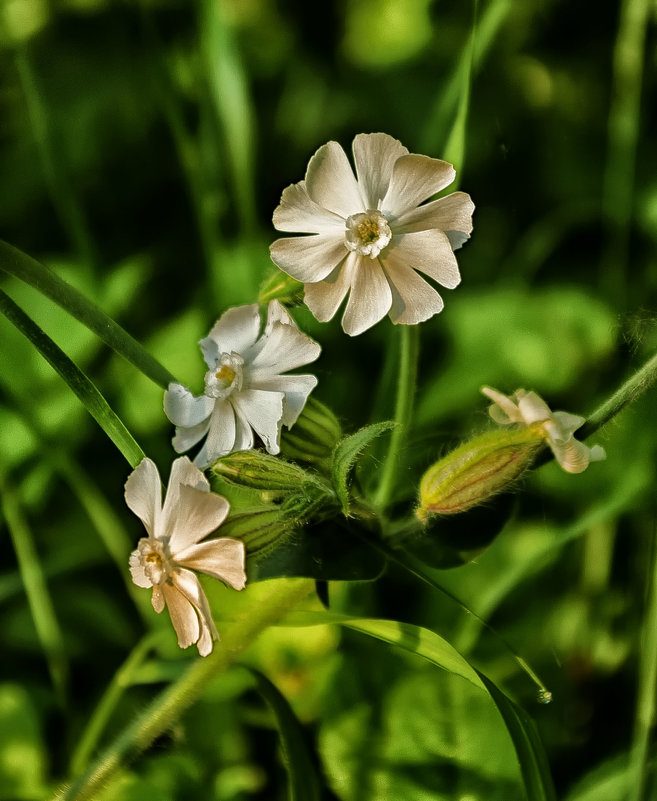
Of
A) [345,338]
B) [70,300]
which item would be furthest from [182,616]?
[345,338]

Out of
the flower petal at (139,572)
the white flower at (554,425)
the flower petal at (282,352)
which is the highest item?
the flower petal at (282,352)

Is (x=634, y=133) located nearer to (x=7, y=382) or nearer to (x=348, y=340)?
(x=348, y=340)

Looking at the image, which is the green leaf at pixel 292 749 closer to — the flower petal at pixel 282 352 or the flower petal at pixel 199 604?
the flower petal at pixel 199 604

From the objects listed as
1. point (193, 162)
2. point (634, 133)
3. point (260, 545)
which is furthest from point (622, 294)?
point (260, 545)

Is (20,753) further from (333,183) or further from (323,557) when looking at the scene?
(333,183)

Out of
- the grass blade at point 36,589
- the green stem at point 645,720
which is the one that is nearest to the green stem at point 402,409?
the green stem at point 645,720

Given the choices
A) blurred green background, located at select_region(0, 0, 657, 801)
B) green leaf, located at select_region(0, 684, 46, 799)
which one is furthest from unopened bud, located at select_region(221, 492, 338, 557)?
green leaf, located at select_region(0, 684, 46, 799)

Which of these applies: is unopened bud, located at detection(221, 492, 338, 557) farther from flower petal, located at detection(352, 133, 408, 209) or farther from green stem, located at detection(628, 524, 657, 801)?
green stem, located at detection(628, 524, 657, 801)
